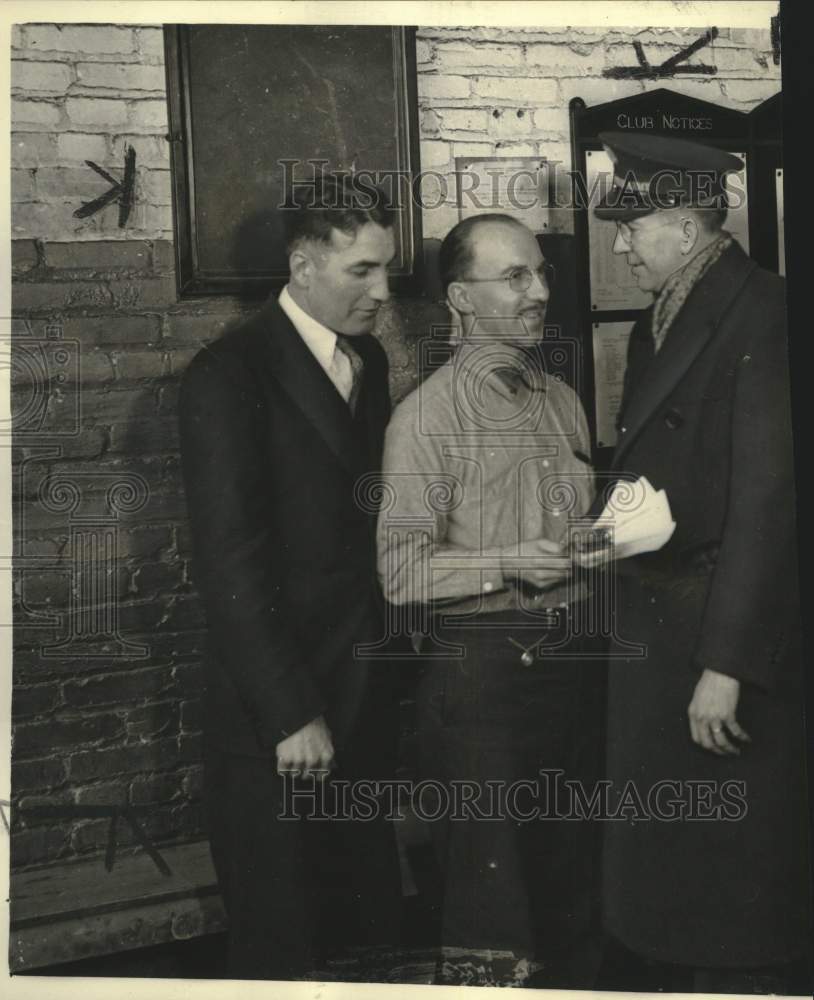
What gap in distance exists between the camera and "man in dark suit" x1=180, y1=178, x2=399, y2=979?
171 cm

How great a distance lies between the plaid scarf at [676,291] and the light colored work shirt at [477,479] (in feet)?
0.68

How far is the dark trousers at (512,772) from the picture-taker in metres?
1.73

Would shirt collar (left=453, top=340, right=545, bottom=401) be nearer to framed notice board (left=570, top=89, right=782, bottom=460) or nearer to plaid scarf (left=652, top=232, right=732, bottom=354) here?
framed notice board (left=570, top=89, right=782, bottom=460)

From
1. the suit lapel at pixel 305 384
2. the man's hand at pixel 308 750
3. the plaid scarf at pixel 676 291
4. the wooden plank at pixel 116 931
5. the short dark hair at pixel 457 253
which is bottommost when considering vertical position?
the wooden plank at pixel 116 931

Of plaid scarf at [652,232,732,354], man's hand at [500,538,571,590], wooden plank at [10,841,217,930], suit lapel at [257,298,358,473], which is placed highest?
plaid scarf at [652,232,732,354]

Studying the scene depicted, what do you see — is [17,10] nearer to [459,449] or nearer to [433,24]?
[433,24]

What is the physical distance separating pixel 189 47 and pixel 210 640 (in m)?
1.12

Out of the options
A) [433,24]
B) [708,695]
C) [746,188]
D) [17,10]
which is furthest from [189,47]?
[708,695]

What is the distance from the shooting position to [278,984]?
5.78 feet

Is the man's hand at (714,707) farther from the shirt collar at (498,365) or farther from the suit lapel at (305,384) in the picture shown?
the suit lapel at (305,384)

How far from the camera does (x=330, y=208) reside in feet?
5.70

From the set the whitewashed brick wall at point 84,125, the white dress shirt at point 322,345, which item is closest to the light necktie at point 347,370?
the white dress shirt at point 322,345

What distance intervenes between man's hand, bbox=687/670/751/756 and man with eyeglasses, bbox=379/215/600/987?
0.19 m

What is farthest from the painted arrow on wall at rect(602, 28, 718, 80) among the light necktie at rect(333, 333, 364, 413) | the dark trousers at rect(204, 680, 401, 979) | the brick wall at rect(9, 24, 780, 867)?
the dark trousers at rect(204, 680, 401, 979)
